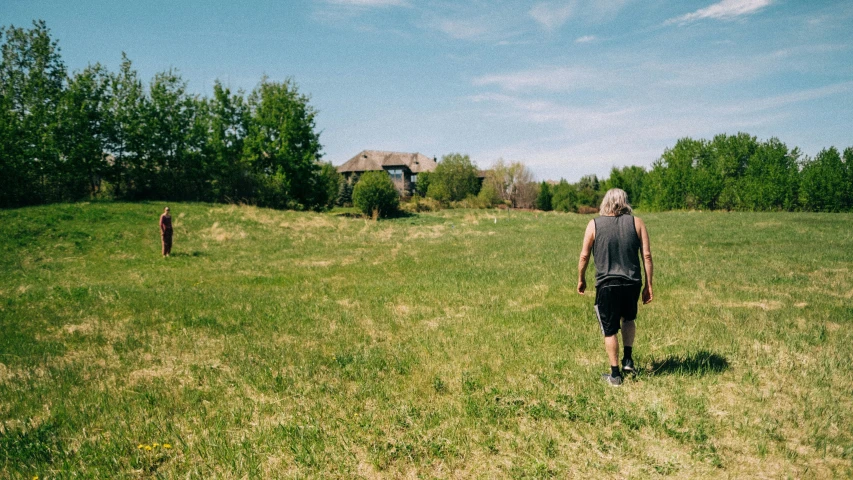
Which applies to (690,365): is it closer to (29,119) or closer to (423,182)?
(29,119)

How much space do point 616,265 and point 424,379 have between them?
9.54 feet

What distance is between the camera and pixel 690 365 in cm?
592

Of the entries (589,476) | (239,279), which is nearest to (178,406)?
(589,476)

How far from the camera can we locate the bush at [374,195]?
148ft

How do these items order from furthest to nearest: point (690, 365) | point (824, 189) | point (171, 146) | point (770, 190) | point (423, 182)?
point (423, 182) < point (770, 190) < point (824, 189) < point (171, 146) < point (690, 365)

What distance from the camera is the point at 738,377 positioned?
549 cm

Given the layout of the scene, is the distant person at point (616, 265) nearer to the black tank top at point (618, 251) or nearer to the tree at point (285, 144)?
the black tank top at point (618, 251)

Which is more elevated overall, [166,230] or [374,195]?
[374,195]

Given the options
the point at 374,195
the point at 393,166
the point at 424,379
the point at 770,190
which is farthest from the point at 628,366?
the point at 393,166

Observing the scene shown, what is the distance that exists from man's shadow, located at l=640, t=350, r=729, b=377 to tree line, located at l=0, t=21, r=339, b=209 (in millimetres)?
41019

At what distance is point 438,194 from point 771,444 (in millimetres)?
62695

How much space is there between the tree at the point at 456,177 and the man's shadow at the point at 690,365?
63995mm

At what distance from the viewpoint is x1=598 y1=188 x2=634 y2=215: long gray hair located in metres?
5.38

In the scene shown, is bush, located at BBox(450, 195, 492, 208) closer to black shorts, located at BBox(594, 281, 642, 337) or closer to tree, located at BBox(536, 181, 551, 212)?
tree, located at BBox(536, 181, 551, 212)
